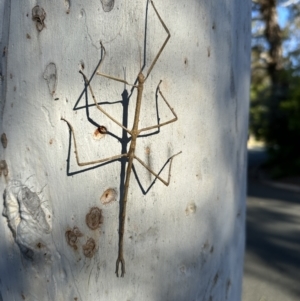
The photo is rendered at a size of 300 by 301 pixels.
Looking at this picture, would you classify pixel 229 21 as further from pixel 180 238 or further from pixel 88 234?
pixel 88 234

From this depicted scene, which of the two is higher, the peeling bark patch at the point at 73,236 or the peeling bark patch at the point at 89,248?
the peeling bark patch at the point at 73,236

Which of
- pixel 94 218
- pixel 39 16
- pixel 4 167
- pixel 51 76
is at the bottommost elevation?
pixel 94 218

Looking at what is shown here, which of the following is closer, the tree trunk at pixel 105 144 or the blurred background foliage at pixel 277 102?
the tree trunk at pixel 105 144

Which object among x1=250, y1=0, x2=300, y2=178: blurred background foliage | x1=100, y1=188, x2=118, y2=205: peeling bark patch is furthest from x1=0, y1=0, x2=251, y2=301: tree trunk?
x1=250, y1=0, x2=300, y2=178: blurred background foliage

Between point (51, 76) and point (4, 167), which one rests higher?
point (51, 76)

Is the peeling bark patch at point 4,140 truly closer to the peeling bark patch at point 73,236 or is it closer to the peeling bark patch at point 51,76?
the peeling bark patch at point 51,76

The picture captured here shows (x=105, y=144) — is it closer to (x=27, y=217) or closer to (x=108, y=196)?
(x=108, y=196)

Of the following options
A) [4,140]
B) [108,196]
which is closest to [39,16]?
[4,140]

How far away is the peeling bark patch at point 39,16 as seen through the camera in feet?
5.01

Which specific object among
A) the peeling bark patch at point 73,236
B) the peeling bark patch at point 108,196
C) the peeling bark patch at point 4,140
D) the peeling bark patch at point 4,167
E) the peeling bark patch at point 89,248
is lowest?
the peeling bark patch at point 89,248

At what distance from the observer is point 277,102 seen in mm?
15312

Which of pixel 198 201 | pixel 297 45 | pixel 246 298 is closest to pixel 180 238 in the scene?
pixel 198 201

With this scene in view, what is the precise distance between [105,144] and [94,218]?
0.79 feet

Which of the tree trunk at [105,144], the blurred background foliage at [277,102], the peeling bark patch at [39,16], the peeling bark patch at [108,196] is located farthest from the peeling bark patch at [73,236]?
the blurred background foliage at [277,102]
